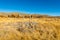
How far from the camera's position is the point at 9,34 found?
51.6 feet

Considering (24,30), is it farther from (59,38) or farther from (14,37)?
(59,38)

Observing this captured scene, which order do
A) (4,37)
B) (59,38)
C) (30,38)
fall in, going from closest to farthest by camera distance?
1. (4,37)
2. (30,38)
3. (59,38)

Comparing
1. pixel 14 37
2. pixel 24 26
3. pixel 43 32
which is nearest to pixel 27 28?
pixel 24 26

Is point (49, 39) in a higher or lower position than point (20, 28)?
lower

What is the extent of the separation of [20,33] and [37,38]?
1740mm

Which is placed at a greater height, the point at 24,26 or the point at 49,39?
the point at 24,26

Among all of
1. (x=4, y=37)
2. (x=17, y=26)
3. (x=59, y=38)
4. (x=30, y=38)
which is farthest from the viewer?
(x=17, y=26)

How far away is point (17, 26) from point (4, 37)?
3.85 m

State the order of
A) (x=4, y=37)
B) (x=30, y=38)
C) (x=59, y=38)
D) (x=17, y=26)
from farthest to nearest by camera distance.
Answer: (x=17, y=26) < (x=59, y=38) < (x=30, y=38) < (x=4, y=37)

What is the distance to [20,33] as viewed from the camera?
16781 mm

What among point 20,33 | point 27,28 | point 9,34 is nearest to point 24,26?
point 27,28

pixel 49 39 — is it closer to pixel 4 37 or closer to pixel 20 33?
pixel 20 33

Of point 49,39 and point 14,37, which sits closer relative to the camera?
point 14,37

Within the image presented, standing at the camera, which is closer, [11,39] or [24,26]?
[11,39]
